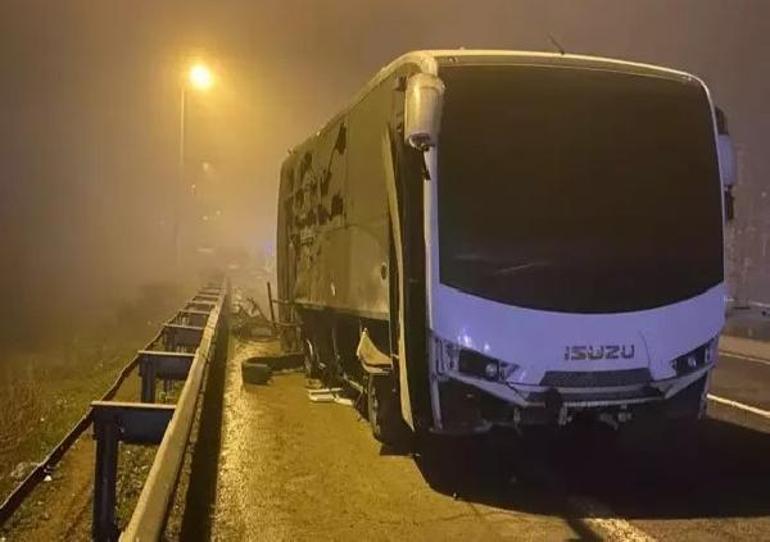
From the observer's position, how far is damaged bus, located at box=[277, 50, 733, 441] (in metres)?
5.99

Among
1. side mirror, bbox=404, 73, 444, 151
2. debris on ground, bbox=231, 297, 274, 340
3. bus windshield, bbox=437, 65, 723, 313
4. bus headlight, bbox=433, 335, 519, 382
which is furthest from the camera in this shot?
debris on ground, bbox=231, 297, 274, 340

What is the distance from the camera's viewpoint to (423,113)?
5.76 meters

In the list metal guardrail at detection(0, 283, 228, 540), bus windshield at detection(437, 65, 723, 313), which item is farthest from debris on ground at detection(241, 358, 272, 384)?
bus windshield at detection(437, 65, 723, 313)

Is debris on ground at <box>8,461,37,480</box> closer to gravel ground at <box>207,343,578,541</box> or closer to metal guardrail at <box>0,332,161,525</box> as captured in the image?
metal guardrail at <box>0,332,161,525</box>

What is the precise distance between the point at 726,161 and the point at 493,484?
3.06 metres

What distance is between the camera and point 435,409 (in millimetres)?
6047

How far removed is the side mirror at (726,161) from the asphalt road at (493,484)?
7.40ft

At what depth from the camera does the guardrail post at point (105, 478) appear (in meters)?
5.05

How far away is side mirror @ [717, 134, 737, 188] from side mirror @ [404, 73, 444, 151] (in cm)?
239

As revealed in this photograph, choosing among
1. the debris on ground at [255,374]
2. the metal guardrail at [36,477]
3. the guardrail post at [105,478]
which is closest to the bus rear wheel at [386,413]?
the metal guardrail at [36,477]

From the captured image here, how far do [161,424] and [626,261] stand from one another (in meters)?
3.39

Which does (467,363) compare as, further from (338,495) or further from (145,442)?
(145,442)

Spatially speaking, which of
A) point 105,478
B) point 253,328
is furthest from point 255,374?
point 253,328

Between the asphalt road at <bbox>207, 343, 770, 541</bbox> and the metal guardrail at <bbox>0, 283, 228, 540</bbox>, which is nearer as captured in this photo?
the metal guardrail at <bbox>0, 283, 228, 540</bbox>
